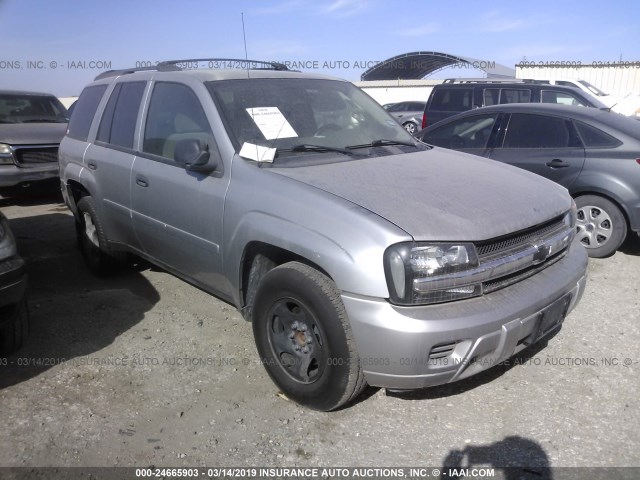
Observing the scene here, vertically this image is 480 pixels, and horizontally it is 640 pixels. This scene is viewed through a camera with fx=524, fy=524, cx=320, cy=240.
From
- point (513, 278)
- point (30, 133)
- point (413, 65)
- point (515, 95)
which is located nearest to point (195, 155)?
point (513, 278)

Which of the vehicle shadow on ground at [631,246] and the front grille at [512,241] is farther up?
the front grille at [512,241]

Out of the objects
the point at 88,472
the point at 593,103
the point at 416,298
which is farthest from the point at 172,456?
the point at 593,103

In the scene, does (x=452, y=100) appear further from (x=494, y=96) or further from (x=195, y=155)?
(x=195, y=155)

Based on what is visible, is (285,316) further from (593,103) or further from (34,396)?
(593,103)

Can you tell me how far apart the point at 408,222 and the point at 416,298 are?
0.36 m

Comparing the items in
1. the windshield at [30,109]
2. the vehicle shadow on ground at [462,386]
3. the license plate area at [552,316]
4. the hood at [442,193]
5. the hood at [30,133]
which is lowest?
the vehicle shadow on ground at [462,386]

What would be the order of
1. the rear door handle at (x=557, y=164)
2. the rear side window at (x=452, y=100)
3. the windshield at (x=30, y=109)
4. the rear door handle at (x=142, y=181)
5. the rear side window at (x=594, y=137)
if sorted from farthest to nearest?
the rear side window at (x=452, y=100)
the windshield at (x=30, y=109)
the rear door handle at (x=557, y=164)
the rear side window at (x=594, y=137)
the rear door handle at (x=142, y=181)

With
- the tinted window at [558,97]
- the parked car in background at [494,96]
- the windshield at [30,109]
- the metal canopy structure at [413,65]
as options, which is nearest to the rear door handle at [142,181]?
the windshield at [30,109]

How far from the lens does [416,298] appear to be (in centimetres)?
241

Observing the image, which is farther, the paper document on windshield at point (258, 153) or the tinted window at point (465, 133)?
the tinted window at point (465, 133)

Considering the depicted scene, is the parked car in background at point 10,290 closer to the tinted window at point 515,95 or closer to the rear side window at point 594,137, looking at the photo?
the rear side window at point 594,137

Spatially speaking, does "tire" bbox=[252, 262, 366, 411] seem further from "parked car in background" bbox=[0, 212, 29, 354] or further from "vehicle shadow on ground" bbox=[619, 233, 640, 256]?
"vehicle shadow on ground" bbox=[619, 233, 640, 256]

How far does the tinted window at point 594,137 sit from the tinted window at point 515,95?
511 cm

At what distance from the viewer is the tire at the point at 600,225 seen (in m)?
5.21
